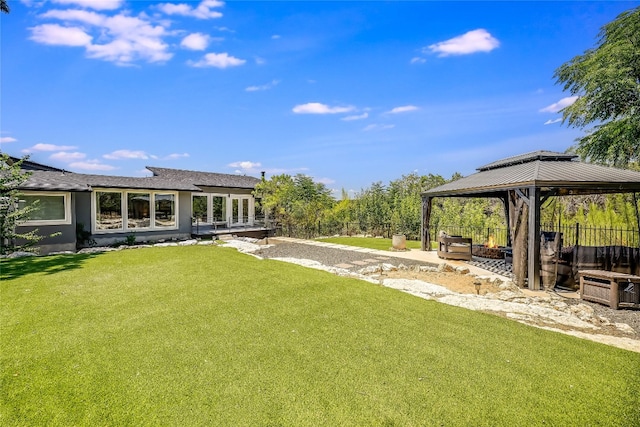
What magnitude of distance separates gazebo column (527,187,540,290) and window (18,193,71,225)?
15620 millimetres

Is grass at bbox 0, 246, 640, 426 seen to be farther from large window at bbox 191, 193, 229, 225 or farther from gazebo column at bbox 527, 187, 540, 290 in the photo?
large window at bbox 191, 193, 229, 225

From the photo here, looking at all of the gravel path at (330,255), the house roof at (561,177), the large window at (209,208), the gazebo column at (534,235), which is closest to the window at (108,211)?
the large window at (209,208)

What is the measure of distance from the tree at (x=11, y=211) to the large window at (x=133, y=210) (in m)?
2.61

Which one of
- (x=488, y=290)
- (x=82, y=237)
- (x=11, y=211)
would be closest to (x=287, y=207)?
(x=82, y=237)

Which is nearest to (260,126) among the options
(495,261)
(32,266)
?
(32,266)

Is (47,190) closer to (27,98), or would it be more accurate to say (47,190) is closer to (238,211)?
(27,98)

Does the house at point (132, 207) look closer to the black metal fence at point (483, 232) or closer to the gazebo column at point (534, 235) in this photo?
the black metal fence at point (483, 232)

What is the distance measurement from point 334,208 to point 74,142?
15.8 metres

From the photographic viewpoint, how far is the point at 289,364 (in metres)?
3.49

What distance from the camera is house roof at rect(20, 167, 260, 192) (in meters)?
11.4

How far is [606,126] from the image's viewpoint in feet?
36.3

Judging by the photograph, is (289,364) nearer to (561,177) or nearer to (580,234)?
(561,177)

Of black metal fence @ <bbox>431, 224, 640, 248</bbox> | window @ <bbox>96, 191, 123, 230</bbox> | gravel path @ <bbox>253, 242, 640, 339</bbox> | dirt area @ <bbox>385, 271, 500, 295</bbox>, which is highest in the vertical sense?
window @ <bbox>96, 191, 123, 230</bbox>

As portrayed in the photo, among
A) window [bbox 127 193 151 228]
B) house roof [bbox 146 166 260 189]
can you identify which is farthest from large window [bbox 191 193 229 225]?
window [bbox 127 193 151 228]
